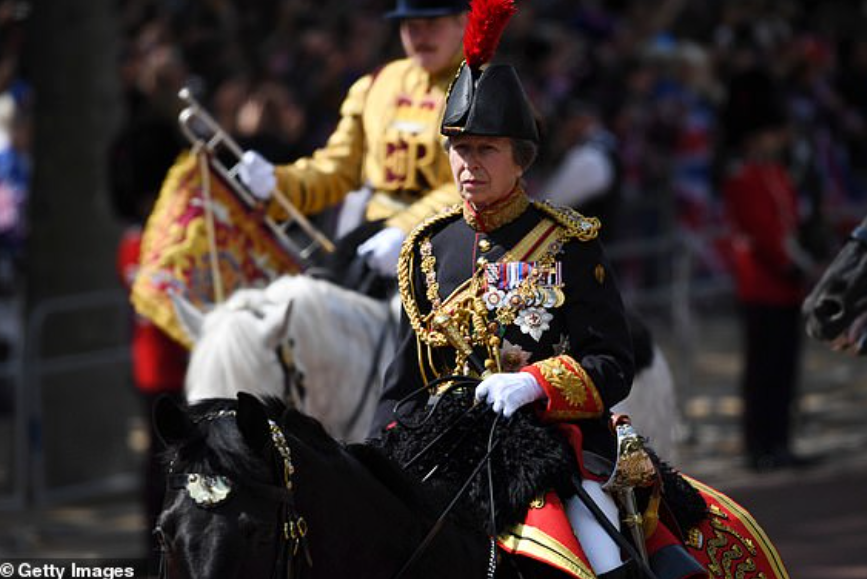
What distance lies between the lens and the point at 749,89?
12602 millimetres

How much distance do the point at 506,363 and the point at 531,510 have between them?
430mm

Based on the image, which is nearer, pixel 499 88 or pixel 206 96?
pixel 499 88

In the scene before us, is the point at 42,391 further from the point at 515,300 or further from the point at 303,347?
the point at 515,300

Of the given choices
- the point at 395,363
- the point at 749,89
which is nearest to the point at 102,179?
the point at 749,89

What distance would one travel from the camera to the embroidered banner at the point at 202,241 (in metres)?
7.80

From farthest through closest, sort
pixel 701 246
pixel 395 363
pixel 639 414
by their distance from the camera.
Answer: pixel 701 246
pixel 639 414
pixel 395 363

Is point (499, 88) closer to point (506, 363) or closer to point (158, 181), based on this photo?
point (506, 363)


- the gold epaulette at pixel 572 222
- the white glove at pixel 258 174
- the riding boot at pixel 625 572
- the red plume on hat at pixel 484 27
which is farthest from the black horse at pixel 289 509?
the white glove at pixel 258 174

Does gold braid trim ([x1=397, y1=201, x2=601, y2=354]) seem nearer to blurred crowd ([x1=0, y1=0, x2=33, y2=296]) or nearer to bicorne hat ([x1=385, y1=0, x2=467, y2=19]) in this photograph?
bicorne hat ([x1=385, y1=0, x2=467, y2=19])

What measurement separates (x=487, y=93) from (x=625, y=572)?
3.98ft

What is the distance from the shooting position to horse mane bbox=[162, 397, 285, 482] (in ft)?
12.9

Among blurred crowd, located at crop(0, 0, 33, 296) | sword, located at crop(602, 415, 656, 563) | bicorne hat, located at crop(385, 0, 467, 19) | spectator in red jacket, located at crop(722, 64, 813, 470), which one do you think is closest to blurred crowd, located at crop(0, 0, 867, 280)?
blurred crowd, located at crop(0, 0, 33, 296)

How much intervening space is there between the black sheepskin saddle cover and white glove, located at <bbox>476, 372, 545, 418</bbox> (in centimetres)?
11

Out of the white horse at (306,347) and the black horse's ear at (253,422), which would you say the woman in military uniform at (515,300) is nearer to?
the black horse's ear at (253,422)
